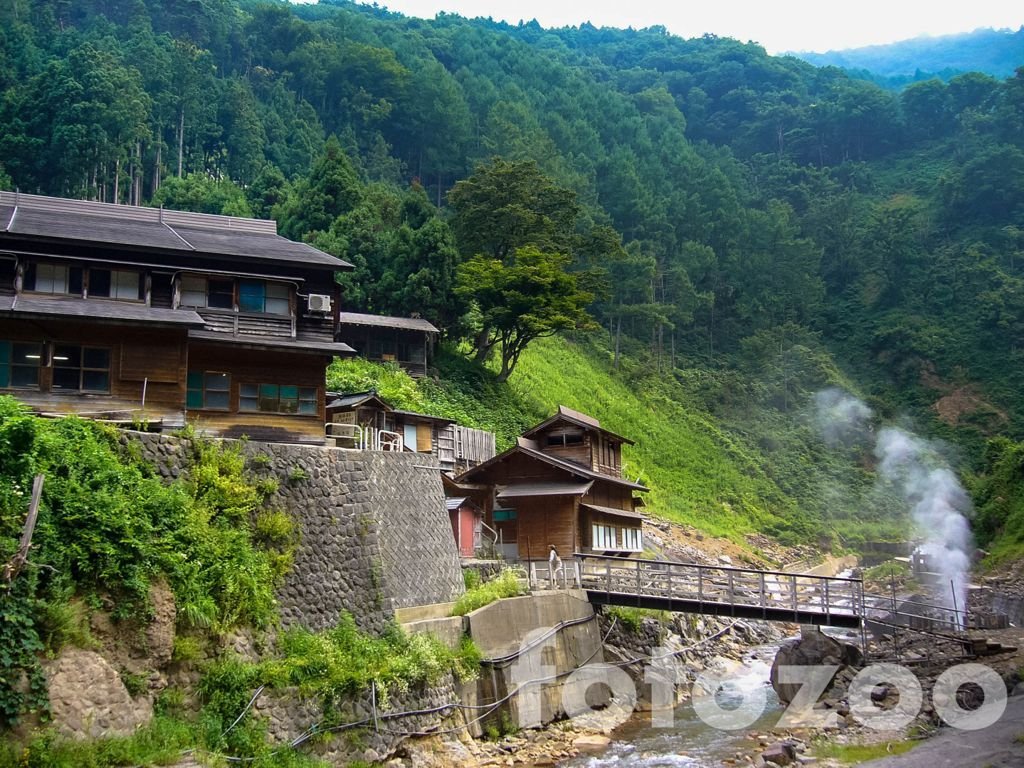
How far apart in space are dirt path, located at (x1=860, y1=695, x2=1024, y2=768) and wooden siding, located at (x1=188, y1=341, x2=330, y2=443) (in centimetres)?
1716

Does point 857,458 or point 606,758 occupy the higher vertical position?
point 857,458

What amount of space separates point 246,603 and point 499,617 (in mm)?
8518

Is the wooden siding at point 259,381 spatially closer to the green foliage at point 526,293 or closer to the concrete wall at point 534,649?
the concrete wall at point 534,649

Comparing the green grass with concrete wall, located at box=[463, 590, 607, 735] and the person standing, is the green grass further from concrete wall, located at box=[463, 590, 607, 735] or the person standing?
the person standing

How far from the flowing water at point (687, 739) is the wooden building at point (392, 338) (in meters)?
25.2

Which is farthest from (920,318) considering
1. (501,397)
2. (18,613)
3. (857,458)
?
(18,613)

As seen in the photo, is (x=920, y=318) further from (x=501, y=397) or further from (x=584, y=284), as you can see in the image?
(x=501, y=397)

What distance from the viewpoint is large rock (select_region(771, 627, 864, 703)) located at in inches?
1144

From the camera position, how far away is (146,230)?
28797mm

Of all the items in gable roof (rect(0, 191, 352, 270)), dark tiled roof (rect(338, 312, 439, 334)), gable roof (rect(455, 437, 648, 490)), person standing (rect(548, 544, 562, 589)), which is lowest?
person standing (rect(548, 544, 562, 589))

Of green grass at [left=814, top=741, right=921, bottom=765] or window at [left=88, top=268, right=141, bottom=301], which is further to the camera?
window at [left=88, top=268, right=141, bottom=301]

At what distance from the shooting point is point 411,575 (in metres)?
24.9

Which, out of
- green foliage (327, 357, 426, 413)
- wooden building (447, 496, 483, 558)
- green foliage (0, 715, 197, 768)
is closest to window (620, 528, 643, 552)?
wooden building (447, 496, 483, 558)

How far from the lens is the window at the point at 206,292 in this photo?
27062 mm
